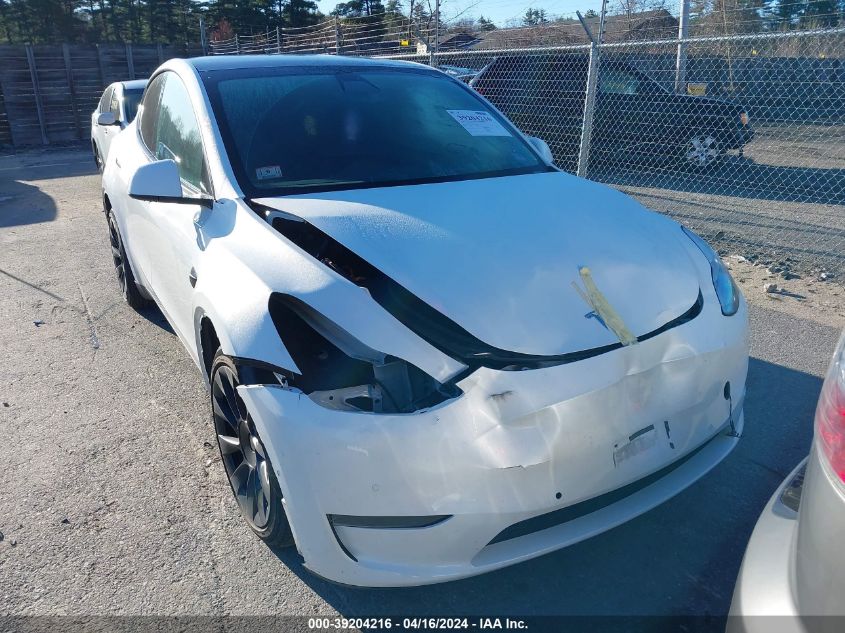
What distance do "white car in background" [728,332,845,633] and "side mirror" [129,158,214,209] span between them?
8.50 feet

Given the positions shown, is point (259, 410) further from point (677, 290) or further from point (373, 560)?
point (677, 290)

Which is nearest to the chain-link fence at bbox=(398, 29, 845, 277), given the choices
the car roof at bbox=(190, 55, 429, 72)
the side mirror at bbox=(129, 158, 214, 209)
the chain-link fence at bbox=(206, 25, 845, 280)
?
the chain-link fence at bbox=(206, 25, 845, 280)

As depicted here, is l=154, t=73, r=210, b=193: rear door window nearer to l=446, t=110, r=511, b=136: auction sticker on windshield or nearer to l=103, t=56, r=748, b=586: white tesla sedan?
l=103, t=56, r=748, b=586: white tesla sedan

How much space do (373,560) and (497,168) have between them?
7.15ft

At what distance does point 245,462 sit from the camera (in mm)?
2637

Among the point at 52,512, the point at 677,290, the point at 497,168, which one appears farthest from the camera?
the point at 497,168

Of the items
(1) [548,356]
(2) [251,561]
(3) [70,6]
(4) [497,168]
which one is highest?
(3) [70,6]

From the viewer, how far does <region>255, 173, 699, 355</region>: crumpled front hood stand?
2.23 meters

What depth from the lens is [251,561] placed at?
8.48 feet

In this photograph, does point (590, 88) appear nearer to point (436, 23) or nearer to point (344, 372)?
point (436, 23)

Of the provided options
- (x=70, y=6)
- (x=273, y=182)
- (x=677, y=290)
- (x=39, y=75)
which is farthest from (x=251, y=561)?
(x=70, y=6)

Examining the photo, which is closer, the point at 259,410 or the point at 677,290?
the point at 259,410

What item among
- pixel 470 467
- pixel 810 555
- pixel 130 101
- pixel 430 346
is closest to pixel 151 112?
pixel 430 346

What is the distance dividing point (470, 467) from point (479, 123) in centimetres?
243
